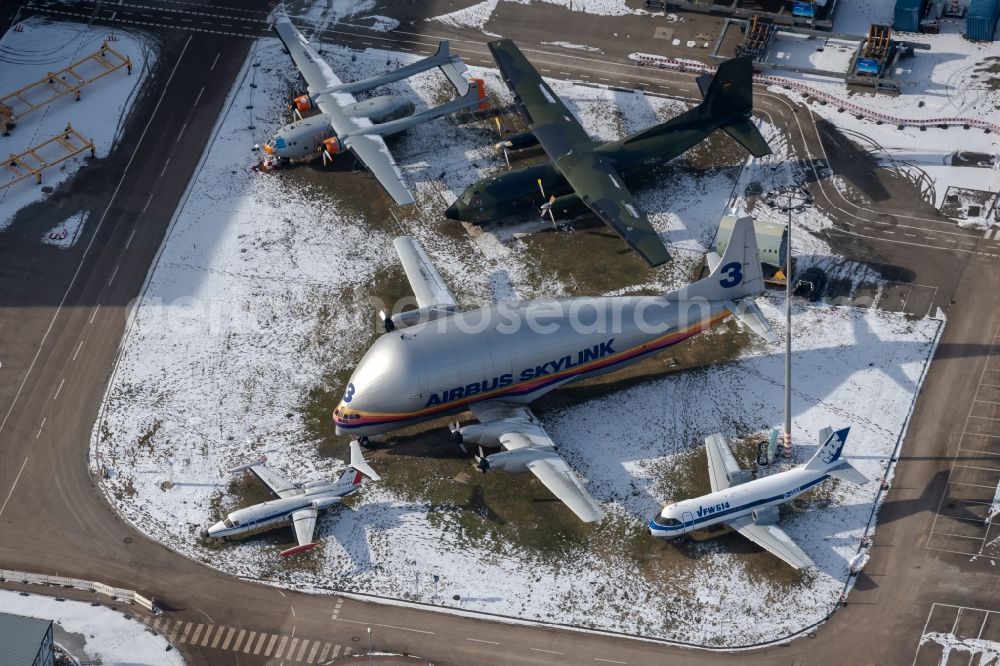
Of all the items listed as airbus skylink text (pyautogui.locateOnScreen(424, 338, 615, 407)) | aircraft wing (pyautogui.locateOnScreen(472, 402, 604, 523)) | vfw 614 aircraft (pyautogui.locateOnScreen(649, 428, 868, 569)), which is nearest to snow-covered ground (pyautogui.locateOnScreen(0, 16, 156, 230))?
airbus skylink text (pyautogui.locateOnScreen(424, 338, 615, 407))

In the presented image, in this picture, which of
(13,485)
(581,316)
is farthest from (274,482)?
(581,316)

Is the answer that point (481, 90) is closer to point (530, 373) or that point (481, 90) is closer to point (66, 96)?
point (530, 373)

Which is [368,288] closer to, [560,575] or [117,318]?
[117,318]

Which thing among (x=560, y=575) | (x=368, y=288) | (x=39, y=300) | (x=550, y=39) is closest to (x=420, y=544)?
(x=560, y=575)

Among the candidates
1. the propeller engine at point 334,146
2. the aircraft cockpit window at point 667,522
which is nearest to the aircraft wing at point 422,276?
the propeller engine at point 334,146

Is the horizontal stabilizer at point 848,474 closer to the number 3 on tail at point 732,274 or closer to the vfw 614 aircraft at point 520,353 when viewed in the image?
the vfw 614 aircraft at point 520,353

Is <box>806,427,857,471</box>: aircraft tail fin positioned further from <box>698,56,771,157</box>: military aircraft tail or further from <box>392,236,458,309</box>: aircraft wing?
<box>698,56,771,157</box>: military aircraft tail

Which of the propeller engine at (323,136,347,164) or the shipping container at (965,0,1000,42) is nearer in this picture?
the propeller engine at (323,136,347,164)
